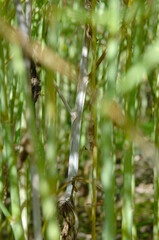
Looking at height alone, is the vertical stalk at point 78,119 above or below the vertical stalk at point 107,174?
above

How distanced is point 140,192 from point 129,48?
3.61ft

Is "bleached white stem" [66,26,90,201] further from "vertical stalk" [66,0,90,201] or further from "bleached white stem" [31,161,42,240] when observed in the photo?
"bleached white stem" [31,161,42,240]

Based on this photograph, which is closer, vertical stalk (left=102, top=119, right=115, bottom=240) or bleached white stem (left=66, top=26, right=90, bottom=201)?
vertical stalk (left=102, top=119, right=115, bottom=240)

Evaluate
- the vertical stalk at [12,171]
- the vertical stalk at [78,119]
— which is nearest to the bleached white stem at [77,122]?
the vertical stalk at [78,119]

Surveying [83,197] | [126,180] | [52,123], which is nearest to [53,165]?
[52,123]

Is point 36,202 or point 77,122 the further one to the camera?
point 77,122

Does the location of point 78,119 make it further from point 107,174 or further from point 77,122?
point 107,174

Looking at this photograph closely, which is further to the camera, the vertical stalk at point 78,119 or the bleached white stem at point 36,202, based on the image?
the vertical stalk at point 78,119

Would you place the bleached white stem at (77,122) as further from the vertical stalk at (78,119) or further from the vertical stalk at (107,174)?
the vertical stalk at (107,174)

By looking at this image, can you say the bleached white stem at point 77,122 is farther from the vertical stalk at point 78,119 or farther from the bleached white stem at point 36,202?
the bleached white stem at point 36,202

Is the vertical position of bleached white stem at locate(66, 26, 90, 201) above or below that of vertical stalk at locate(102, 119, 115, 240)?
above

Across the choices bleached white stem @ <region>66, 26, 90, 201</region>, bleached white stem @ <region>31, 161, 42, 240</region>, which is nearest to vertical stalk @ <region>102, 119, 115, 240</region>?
bleached white stem @ <region>31, 161, 42, 240</region>

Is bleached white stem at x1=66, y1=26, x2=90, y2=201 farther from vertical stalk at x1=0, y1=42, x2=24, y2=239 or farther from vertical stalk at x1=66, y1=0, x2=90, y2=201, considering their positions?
vertical stalk at x1=0, y1=42, x2=24, y2=239

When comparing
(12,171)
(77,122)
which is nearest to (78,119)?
(77,122)
